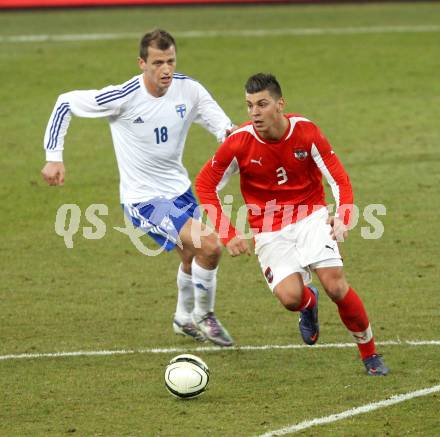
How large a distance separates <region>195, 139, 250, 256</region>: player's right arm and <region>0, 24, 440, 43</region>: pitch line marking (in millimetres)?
16714

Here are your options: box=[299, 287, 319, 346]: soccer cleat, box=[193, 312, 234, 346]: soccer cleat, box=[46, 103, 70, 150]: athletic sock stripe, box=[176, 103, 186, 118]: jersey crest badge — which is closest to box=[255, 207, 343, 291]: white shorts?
box=[299, 287, 319, 346]: soccer cleat

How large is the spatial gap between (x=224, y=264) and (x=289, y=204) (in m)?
3.89

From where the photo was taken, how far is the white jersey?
37.0ft

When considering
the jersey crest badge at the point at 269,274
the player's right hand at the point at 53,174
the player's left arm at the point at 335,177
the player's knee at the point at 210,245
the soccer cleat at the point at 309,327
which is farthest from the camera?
the player's knee at the point at 210,245

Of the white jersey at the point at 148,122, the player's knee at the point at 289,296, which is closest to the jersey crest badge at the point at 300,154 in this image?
the player's knee at the point at 289,296

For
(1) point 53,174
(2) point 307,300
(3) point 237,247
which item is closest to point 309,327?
(2) point 307,300

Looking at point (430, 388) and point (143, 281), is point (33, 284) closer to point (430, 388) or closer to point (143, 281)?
point (143, 281)

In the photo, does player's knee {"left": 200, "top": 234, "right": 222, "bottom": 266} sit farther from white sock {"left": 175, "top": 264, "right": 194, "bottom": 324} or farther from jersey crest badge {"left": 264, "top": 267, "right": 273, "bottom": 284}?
jersey crest badge {"left": 264, "top": 267, "right": 273, "bottom": 284}

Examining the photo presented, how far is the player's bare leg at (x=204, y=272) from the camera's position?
36.2 feet

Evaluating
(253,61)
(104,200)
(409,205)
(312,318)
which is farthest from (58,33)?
(312,318)

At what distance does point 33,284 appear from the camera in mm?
13367

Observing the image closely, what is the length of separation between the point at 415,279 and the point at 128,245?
3605mm

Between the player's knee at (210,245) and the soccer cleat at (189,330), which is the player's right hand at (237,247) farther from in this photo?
the soccer cleat at (189,330)

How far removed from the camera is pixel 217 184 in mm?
10156
